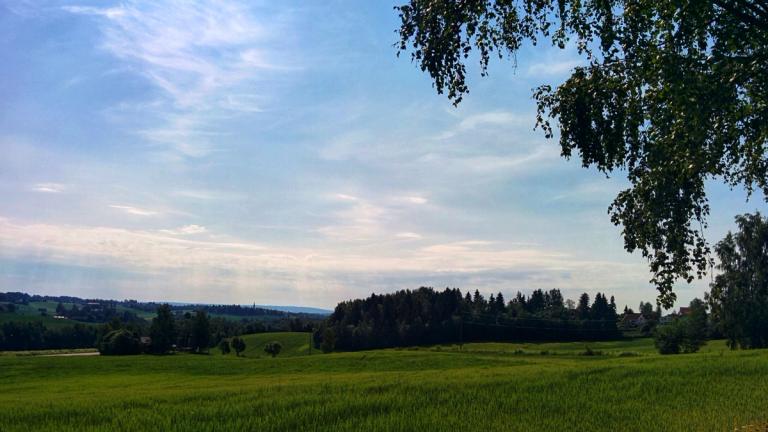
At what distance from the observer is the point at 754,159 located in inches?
460

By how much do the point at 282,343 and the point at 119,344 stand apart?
51768mm

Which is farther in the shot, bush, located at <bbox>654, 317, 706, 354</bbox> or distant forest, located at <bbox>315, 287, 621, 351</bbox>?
distant forest, located at <bbox>315, 287, 621, 351</bbox>

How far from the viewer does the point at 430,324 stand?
142 meters

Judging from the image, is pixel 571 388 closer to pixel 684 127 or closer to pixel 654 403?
pixel 654 403

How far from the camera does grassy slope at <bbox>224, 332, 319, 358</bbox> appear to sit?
14198 cm

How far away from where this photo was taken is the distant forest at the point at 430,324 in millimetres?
139875

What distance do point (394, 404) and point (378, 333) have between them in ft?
426

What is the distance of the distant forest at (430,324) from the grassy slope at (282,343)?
6.10 metres

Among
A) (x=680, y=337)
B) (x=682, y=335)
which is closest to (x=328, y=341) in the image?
(x=680, y=337)

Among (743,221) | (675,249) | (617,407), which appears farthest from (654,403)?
(743,221)

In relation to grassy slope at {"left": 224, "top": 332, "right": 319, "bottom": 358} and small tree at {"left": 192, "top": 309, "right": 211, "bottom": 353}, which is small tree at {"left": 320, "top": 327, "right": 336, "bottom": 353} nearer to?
grassy slope at {"left": 224, "top": 332, "right": 319, "bottom": 358}

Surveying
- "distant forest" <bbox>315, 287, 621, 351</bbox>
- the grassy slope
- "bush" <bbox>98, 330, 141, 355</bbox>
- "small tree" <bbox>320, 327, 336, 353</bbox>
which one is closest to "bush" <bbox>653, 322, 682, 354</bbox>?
"distant forest" <bbox>315, 287, 621, 351</bbox>

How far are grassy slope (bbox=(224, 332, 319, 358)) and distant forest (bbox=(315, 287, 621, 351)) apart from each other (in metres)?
6.10

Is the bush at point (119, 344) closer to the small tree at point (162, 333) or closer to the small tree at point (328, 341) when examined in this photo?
the small tree at point (162, 333)
